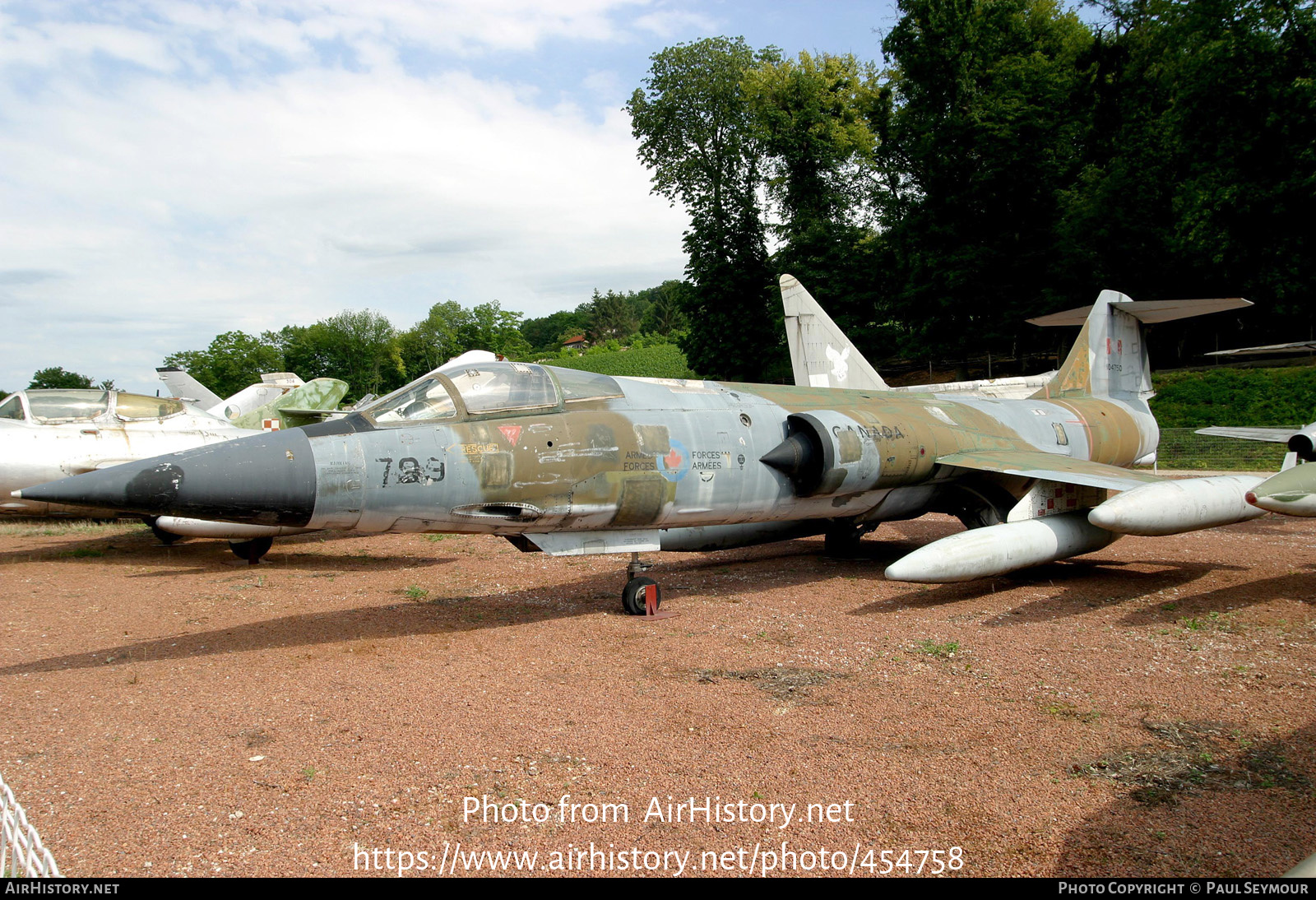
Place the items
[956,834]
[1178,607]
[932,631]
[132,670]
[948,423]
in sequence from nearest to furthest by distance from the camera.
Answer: [956,834] < [132,670] < [932,631] < [1178,607] < [948,423]

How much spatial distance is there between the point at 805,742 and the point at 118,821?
11.2 feet

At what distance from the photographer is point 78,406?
12.5m

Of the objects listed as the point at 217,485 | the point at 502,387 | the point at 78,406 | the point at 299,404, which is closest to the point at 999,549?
the point at 502,387

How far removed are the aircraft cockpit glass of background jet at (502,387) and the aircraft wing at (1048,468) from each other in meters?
4.72

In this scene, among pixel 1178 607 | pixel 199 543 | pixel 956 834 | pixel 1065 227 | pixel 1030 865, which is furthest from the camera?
pixel 1065 227

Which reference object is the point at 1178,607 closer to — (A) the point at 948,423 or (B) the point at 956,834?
(A) the point at 948,423

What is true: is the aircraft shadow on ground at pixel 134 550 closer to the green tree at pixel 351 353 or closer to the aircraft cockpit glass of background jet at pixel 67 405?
the aircraft cockpit glass of background jet at pixel 67 405

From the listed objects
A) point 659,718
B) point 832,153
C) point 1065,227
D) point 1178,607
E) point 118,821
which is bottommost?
point 1178,607

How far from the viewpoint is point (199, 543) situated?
45.9ft

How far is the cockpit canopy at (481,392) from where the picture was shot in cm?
641

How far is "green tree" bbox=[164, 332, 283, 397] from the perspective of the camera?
71625 millimetres

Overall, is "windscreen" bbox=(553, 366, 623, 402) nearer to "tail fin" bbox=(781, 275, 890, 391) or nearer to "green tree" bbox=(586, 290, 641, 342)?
"tail fin" bbox=(781, 275, 890, 391)

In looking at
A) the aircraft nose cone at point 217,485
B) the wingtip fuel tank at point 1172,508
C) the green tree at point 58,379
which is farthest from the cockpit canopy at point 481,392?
the green tree at point 58,379

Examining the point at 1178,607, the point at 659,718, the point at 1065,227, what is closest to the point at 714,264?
the point at 1065,227
